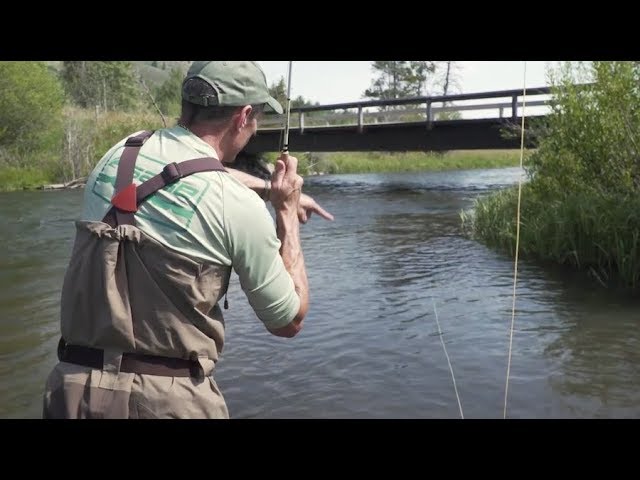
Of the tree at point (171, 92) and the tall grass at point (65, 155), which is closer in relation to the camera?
the tall grass at point (65, 155)

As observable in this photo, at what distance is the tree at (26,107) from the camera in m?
34.3

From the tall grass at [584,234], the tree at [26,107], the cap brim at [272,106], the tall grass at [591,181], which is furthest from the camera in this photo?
the tree at [26,107]

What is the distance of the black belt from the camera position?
2193 mm

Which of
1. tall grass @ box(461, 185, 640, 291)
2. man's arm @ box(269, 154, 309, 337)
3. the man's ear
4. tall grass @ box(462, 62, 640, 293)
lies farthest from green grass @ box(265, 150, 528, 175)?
the man's ear

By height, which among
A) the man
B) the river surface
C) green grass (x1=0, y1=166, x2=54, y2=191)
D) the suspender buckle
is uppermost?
the suspender buckle

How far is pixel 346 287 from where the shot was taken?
9.91 metres

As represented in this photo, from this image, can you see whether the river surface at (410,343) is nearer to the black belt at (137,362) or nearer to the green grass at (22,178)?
the black belt at (137,362)

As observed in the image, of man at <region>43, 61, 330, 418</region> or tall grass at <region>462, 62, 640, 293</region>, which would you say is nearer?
man at <region>43, 61, 330, 418</region>

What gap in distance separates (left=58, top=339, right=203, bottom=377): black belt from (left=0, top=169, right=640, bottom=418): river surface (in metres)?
3.27

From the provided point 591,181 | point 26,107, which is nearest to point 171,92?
point 26,107

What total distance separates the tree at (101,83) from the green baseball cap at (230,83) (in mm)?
58813

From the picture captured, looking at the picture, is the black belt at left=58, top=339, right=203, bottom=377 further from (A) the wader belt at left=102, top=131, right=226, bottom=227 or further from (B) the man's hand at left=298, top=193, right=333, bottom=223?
(B) the man's hand at left=298, top=193, right=333, bottom=223

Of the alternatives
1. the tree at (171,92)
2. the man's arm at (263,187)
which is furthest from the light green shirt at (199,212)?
the tree at (171,92)
